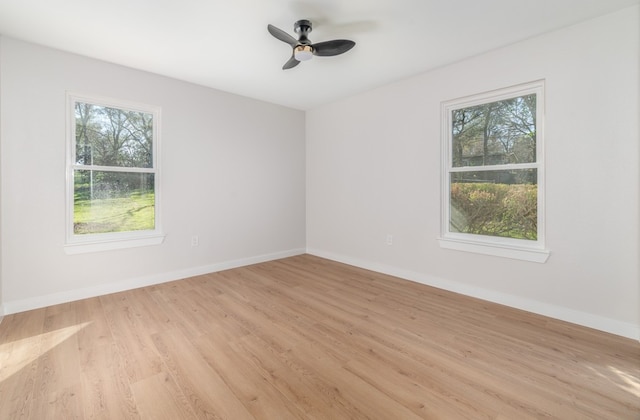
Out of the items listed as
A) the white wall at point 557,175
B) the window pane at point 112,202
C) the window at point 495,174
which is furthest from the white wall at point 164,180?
the window at point 495,174

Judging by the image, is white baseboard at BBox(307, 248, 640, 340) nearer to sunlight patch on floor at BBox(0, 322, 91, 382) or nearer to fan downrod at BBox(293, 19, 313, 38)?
fan downrod at BBox(293, 19, 313, 38)

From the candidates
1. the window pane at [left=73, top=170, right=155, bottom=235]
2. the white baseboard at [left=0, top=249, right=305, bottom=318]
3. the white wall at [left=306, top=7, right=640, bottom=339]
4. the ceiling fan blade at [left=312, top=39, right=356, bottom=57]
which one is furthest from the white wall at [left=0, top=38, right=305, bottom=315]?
the ceiling fan blade at [left=312, top=39, right=356, bottom=57]

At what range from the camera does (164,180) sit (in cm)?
366

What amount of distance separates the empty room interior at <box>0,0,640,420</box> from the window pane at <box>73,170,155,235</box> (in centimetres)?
2

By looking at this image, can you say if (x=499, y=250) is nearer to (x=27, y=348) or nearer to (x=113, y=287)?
(x=27, y=348)

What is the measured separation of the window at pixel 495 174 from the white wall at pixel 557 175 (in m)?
0.10

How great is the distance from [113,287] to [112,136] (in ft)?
5.75

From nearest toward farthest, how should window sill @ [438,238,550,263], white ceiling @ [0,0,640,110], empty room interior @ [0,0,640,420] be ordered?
empty room interior @ [0,0,640,420] < white ceiling @ [0,0,640,110] < window sill @ [438,238,550,263]

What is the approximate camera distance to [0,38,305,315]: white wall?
109 inches

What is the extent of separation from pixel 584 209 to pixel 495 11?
1835mm

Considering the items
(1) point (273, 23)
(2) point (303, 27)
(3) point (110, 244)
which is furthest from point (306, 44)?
(3) point (110, 244)

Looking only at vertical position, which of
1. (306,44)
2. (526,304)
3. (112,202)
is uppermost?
(306,44)

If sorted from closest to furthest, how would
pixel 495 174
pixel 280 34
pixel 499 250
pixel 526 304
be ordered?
pixel 280 34, pixel 526 304, pixel 499 250, pixel 495 174

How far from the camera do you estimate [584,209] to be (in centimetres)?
248
